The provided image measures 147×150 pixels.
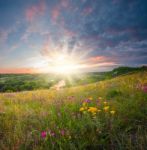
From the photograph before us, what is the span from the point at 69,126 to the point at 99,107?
4.41ft

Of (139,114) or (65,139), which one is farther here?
(139,114)

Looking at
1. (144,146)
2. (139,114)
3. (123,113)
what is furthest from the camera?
(123,113)

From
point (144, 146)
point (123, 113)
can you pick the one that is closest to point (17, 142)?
point (144, 146)

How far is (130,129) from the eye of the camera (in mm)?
2643

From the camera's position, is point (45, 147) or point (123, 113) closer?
point (45, 147)

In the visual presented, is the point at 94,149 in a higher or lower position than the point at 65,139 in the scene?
lower

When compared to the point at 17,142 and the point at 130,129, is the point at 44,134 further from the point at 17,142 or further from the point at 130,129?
the point at 130,129

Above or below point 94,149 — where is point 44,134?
above

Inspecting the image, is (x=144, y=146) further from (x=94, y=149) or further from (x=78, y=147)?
(x=78, y=147)

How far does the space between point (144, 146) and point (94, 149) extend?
74 cm

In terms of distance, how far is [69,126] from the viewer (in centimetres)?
266

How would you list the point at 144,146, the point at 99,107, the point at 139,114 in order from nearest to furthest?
the point at 144,146 < the point at 139,114 < the point at 99,107

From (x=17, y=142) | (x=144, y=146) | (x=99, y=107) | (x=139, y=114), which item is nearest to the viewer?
(x=144, y=146)

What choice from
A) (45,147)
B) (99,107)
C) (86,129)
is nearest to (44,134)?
(45,147)
